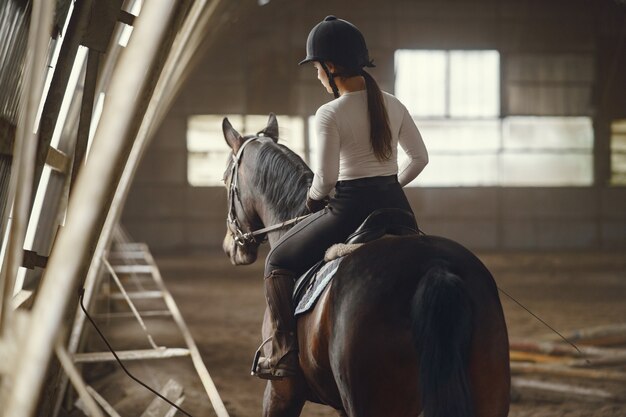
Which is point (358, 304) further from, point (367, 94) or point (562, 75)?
point (562, 75)

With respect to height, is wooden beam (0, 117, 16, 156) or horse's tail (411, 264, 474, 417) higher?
wooden beam (0, 117, 16, 156)

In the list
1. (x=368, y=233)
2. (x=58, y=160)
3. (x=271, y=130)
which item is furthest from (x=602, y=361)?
(x=58, y=160)

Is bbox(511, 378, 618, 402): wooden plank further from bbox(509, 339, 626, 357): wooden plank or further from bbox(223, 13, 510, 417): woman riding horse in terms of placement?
bbox(223, 13, 510, 417): woman riding horse

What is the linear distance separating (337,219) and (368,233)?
168 mm

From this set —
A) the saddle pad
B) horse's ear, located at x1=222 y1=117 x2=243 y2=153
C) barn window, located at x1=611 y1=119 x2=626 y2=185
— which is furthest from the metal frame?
barn window, located at x1=611 y1=119 x2=626 y2=185

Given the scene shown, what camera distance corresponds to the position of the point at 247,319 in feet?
32.5

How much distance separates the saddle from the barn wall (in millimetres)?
16304

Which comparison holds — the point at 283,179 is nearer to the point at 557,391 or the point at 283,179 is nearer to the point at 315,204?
the point at 315,204

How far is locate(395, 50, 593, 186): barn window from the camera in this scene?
19.3 metres

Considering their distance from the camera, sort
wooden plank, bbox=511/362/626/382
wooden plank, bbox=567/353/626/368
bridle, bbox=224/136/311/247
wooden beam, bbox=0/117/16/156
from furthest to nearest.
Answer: wooden plank, bbox=567/353/626/368
wooden plank, bbox=511/362/626/382
bridle, bbox=224/136/311/247
wooden beam, bbox=0/117/16/156

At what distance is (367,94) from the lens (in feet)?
9.25

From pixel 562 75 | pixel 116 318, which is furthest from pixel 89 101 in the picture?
pixel 562 75

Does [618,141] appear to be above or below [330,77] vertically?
below

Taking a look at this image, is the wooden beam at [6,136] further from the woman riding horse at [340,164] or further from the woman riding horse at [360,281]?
the woman riding horse at [340,164]
